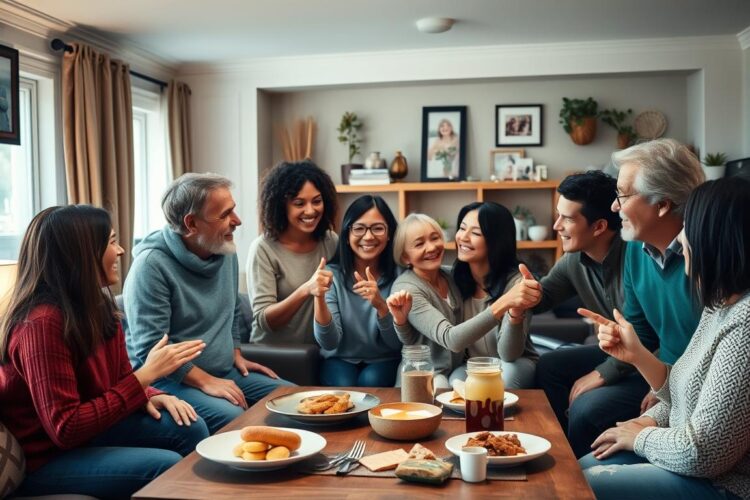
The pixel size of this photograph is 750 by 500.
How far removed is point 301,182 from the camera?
325cm

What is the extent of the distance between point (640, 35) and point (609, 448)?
4.23m

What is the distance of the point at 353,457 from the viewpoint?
1.69 metres

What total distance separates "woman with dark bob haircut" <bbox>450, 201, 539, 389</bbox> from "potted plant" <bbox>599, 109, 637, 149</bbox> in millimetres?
3521

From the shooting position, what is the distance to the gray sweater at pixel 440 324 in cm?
258

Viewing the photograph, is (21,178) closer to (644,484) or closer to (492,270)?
(492,270)

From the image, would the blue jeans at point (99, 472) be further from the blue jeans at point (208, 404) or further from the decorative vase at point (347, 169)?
the decorative vase at point (347, 169)

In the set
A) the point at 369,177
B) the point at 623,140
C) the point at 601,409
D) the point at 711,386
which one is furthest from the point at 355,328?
the point at 623,140

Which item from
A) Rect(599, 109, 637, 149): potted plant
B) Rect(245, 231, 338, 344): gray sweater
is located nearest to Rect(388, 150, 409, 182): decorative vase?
Rect(599, 109, 637, 149): potted plant

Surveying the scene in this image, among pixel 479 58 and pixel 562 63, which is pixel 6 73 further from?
pixel 562 63

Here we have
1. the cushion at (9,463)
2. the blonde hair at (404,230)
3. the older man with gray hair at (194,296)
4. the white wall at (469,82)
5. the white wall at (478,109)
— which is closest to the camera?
the cushion at (9,463)

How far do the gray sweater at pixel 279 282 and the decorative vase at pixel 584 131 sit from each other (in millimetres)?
3340

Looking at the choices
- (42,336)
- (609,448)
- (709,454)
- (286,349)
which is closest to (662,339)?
(609,448)

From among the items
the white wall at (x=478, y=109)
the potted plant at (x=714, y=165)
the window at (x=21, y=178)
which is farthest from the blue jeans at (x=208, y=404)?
the potted plant at (x=714, y=165)

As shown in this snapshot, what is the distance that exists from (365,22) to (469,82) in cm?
145
